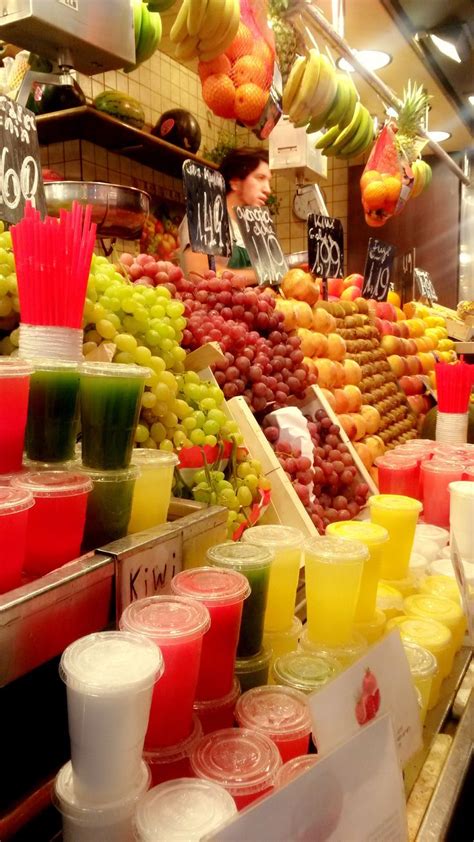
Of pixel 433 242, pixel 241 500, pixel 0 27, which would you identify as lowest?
pixel 241 500

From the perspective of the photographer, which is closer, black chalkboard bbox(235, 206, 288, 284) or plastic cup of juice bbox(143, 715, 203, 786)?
plastic cup of juice bbox(143, 715, 203, 786)

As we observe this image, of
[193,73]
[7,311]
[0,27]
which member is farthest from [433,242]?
[7,311]

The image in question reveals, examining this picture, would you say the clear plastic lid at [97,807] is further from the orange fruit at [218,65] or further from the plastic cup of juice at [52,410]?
the orange fruit at [218,65]

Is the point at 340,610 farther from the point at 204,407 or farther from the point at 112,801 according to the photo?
the point at 204,407

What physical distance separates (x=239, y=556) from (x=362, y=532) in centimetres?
35

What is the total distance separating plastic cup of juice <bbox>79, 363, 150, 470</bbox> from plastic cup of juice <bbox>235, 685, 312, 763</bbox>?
0.40 m

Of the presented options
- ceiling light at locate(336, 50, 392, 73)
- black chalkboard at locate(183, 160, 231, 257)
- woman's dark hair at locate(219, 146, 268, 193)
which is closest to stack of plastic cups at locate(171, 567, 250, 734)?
black chalkboard at locate(183, 160, 231, 257)

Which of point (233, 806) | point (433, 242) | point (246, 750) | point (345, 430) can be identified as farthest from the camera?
point (433, 242)

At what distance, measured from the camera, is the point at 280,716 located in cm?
89

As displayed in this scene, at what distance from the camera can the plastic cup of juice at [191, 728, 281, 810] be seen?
73 centimetres

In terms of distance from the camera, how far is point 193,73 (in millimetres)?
6637

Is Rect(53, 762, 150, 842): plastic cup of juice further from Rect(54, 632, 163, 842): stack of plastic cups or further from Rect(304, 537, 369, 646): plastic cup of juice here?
Rect(304, 537, 369, 646): plastic cup of juice

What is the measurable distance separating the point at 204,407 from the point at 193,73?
614 centimetres

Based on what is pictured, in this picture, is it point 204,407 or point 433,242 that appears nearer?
point 204,407
